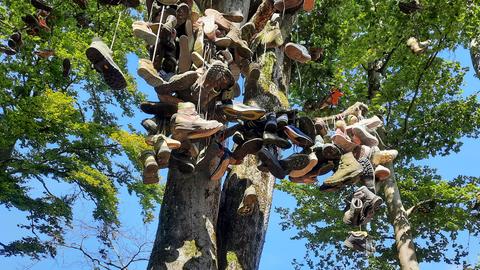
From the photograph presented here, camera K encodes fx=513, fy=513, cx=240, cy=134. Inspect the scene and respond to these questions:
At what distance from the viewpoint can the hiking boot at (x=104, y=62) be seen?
9.62 ft

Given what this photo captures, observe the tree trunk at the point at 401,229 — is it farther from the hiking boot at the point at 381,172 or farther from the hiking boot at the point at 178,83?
the hiking boot at the point at 178,83

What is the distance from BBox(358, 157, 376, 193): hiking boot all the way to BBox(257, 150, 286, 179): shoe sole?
0.57 metres

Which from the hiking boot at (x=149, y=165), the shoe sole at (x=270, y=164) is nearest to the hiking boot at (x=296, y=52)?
the shoe sole at (x=270, y=164)

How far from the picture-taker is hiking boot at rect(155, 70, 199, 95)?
3.00m

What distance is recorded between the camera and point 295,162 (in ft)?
10.5

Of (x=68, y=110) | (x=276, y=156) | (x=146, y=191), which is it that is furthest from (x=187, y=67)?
(x=146, y=191)

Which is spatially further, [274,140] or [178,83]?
[274,140]

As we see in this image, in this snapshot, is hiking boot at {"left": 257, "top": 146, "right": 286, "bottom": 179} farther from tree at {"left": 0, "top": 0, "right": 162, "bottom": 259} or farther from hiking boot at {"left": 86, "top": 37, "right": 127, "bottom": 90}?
tree at {"left": 0, "top": 0, "right": 162, "bottom": 259}

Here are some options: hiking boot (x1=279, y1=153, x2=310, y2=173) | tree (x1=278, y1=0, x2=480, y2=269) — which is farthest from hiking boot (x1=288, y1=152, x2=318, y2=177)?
tree (x1=278, y1=0, x2=480, y2=269)

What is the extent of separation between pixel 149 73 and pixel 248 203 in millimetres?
1036

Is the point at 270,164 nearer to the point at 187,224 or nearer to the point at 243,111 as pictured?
the point at 243,111

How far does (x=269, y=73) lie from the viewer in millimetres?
4195

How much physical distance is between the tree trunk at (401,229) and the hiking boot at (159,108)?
5.71 meters

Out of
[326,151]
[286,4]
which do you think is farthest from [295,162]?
[286,4]
